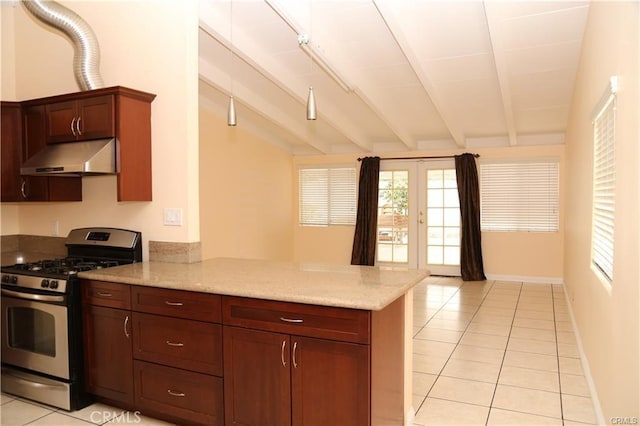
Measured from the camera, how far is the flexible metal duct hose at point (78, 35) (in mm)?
3143

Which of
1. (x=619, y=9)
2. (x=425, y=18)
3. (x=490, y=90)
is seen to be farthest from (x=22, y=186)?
(x=490, y=90)

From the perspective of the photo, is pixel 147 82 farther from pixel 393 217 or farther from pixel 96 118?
pixel 393 217

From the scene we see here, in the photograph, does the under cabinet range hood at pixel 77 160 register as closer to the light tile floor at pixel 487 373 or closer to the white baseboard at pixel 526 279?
the light tile floor at pixel 487 373

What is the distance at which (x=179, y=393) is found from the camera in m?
2.54

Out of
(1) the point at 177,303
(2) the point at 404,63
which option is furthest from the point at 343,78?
(1) the point at 177,303

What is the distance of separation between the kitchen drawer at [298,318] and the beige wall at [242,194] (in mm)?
4125

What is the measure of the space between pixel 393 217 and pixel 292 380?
236 inches

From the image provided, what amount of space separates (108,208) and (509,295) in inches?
197

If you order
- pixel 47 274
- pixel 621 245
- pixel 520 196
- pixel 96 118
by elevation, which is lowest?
pixel 47 274

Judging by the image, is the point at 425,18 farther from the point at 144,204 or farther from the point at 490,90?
the point at 144,204

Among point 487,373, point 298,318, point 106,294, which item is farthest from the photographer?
point 487,373

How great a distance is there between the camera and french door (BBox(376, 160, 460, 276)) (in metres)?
7.60

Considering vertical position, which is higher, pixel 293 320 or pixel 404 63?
pixel 404 63

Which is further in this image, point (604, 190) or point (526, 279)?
point (526, 279)
